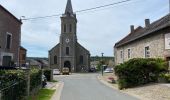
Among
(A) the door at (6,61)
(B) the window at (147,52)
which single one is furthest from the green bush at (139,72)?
(A) the door at (6,61)

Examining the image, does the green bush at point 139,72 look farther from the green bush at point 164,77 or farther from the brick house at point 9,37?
the brick house at point 9,37

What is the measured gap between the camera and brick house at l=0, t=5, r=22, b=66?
2918cm

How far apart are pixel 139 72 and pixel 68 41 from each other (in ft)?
207

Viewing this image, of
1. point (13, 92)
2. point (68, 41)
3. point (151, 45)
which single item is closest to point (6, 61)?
point (151, 45)

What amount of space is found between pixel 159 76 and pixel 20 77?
13948mm

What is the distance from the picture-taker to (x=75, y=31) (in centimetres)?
9069

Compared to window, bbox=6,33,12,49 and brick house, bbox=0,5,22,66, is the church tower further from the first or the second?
window, bbox=6,33,12,49

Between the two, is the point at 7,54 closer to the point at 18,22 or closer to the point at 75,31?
the point at 18,22

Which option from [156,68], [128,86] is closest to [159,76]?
[156,68]

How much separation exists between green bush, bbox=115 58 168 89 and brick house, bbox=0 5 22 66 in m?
11.9

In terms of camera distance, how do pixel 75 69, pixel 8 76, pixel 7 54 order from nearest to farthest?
pixel 8 76 → pixel 7 54 → pixel 75 69

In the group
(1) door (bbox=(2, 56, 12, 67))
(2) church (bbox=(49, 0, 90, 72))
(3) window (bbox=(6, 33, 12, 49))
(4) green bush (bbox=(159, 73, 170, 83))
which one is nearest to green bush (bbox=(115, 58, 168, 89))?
(4) green bush (bbox=(159, 73, 170, 83))

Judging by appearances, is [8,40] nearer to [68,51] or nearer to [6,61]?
[6,61]

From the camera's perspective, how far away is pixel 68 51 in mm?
87125
